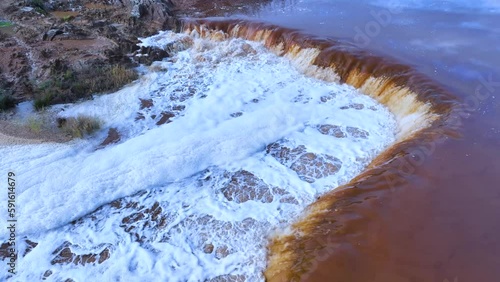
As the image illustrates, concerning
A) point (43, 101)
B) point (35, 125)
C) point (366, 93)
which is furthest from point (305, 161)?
point (43, 101)

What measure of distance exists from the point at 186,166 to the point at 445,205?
4276 mm

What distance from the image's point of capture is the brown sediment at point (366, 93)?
15.6ft

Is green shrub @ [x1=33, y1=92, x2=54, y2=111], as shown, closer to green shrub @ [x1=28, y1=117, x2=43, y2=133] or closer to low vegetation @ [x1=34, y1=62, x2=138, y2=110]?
low vegetation @ [x1=34, y1=62, x2=138, y2=110]

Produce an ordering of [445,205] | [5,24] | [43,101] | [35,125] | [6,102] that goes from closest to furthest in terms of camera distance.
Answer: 1. [445,205]
2. [35,125]
3. [6,102]
4. [43,101]
5. [5,24]

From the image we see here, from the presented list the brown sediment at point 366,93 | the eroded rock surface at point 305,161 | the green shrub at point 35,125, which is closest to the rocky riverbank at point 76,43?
the green shrub at point 35,125

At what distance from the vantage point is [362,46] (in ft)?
32.1

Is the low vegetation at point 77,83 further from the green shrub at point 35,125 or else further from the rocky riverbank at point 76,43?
the green shrub at point 35,125

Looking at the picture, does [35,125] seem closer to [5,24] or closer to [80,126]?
[80,126]

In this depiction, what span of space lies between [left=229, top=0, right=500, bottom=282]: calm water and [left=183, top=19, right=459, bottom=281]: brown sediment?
0.40 ft

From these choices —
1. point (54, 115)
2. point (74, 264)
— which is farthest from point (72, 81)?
point (74, 264)

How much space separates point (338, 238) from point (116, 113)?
6112 mm

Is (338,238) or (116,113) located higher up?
(338,238)

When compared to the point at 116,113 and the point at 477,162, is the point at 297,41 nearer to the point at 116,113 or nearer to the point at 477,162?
the point at 116,113

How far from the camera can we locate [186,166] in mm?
6789
